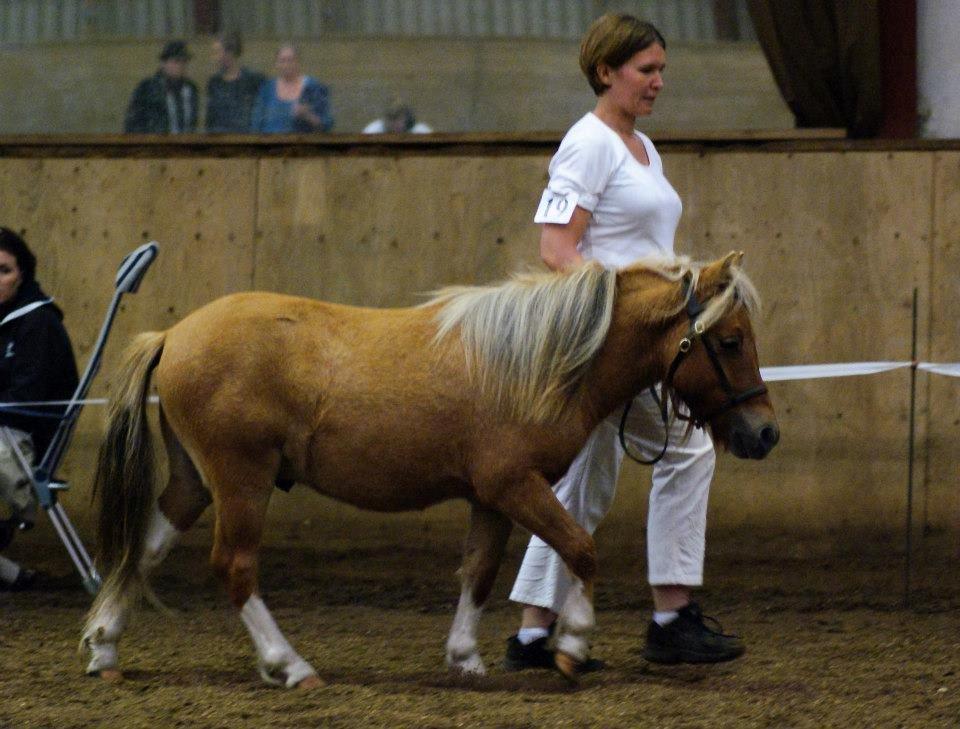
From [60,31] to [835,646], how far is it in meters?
5.09

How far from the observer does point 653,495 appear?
4.51 metres

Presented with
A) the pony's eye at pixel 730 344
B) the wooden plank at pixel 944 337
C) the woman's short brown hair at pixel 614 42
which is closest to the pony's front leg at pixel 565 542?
the pony's eye at pixel 730 344

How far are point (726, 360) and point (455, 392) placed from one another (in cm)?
78

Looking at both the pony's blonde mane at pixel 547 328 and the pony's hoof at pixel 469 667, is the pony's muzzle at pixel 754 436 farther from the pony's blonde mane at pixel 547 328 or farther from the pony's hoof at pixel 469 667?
the pony's hoof at pixel 469 667

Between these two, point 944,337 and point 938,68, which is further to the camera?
point 938,68

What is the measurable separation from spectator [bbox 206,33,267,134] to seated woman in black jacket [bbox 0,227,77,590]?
61.0 inches

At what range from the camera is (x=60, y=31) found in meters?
7.52

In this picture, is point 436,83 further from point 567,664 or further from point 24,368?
point 567,664

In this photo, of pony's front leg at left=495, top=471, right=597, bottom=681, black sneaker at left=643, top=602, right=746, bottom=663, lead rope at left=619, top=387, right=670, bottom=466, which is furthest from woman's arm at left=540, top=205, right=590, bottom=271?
black sneaker at left=643, top=602, right=746, bottom=663

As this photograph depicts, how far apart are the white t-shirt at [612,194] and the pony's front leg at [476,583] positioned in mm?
866

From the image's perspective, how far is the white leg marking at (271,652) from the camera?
4148 millimetres

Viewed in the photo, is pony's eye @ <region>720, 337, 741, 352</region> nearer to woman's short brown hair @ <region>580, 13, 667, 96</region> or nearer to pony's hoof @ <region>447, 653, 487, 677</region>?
woman's short brown hair @ <region>580, 13, 667, 96</region>

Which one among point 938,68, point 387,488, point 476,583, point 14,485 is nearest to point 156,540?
point 387,488

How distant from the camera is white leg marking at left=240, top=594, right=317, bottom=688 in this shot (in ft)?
13.6
